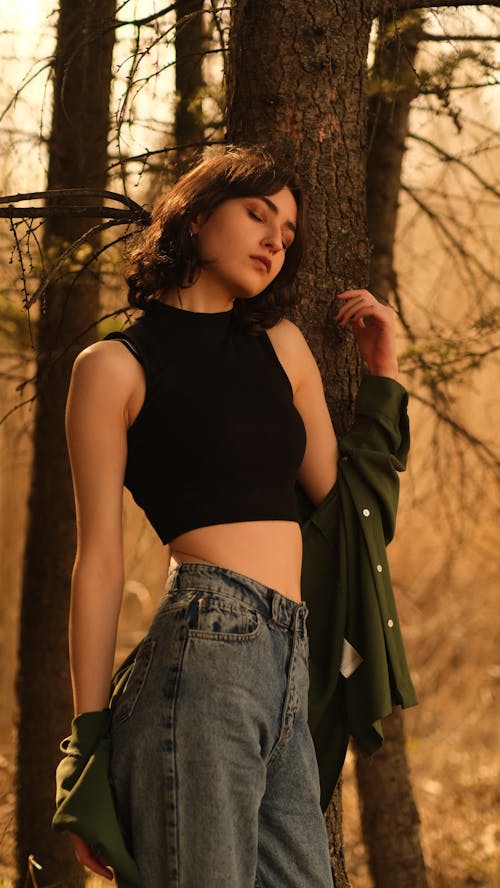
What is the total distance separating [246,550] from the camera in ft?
6.73

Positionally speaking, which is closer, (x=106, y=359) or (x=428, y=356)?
(x=106, y=359)

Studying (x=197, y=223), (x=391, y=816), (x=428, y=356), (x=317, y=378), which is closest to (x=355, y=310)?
(x=317, y=378)

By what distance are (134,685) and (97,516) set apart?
0.35m

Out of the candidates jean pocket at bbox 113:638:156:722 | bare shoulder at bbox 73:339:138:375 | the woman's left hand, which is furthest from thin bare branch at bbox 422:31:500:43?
jean pocket at bbox 113:638:156:722

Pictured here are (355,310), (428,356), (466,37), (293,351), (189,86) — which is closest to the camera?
(293,351)

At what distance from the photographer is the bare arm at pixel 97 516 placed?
78.4 inches

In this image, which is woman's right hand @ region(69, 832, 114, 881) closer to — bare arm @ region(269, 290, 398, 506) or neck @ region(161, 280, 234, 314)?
bare arm @ region(269, 290, 398, 506)

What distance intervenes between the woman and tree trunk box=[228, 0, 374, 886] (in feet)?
1.09

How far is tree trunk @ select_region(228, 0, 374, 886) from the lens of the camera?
8.87 ft

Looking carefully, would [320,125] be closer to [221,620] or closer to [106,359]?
[106,359]

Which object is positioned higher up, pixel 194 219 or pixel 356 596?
pixel 194 219

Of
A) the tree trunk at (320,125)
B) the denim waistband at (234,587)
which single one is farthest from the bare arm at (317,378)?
the denim waistband at (234,587)

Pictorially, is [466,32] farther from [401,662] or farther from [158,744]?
[158,744]

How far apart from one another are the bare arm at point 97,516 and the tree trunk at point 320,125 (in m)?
0.83
